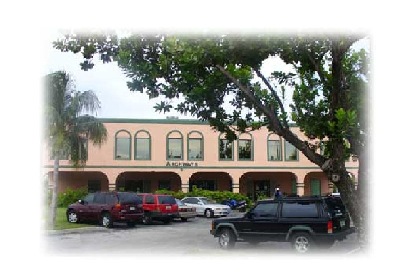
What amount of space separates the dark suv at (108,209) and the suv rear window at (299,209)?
10.0m

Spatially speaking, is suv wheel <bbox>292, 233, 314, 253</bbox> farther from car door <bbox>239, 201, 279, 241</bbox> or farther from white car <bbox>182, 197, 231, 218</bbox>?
white car <bbox>182, 197, 231, 218</bbox>

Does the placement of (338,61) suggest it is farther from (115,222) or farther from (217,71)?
(115,222)

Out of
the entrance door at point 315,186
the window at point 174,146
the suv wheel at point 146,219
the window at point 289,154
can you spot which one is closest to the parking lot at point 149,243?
the suv wheel at point 146,219

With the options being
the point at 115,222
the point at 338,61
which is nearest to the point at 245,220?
the point at 338,61

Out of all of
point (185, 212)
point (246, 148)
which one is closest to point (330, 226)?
point (185, 212)

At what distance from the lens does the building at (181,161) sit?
39781 millimetres

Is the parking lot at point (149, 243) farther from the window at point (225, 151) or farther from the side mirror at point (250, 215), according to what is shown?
the window at point (225, 151)

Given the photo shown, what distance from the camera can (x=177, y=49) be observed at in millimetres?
9820

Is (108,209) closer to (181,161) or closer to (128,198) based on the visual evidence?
(128,198)

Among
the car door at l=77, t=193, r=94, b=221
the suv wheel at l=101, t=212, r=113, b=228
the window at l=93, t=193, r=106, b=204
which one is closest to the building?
the car door at l=77, t=193, r=94, b=221

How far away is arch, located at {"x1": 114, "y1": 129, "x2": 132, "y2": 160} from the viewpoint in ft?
131

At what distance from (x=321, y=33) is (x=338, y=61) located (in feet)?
3.63

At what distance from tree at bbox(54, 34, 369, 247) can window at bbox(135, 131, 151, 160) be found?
26483mm

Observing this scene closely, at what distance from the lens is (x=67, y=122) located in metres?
21.9
